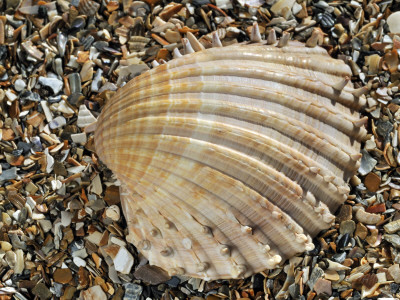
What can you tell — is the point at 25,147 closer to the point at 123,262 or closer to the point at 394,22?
the point at 123,262

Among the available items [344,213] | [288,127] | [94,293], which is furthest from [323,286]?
[94,293]

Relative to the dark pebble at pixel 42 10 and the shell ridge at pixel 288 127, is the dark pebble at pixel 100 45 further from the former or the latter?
the shell ridge at pixel 288 127

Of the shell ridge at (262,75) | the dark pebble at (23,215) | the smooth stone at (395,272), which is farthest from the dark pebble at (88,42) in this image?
the smooth stone at (395,272)

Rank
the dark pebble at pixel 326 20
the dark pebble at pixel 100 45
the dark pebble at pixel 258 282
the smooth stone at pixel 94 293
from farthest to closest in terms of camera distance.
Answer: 1. the dark pebble at pixel 100 45
2. the dark pebble at pixel 326 20
3. the smooth stone at pixel 94 293
4. the dark pebble at pixel 258 282

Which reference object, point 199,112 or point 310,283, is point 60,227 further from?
point 310,283

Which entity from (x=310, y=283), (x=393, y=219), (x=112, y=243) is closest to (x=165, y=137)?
(x=112, y=243)
